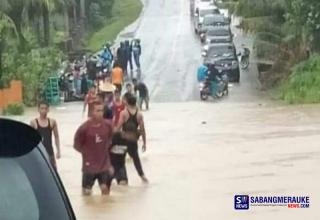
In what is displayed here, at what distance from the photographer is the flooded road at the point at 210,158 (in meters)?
12.9

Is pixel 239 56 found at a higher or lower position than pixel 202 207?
lower

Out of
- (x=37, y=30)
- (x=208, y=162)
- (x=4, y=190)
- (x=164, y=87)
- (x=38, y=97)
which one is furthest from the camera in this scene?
(x=37, y=30)

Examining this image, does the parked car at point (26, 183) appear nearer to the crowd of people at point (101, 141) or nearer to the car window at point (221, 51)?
the crowd of people at point (101, 141)

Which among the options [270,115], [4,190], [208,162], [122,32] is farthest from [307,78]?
[4,190]

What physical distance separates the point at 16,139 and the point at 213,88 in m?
30.1

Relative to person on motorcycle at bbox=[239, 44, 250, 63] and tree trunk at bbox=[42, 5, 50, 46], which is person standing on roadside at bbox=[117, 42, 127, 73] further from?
person on motorcycle at bbox=[239, 44, 250, 63]

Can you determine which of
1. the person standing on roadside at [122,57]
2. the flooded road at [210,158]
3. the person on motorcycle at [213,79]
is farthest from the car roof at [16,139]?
the person standing on roadside at [122,57]

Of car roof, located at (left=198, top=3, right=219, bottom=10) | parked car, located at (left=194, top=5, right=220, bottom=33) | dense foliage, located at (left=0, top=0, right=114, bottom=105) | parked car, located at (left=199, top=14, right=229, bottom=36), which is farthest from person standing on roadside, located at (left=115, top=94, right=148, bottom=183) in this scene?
car roof, located at (left=198, top=3, right=219, bottom=10)

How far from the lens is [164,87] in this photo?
36656 mm

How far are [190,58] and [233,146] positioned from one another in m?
24.3

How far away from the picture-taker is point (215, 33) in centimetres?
4738

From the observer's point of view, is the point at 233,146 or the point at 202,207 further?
the point at 233,146

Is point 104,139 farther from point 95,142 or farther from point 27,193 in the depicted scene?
point 27,193

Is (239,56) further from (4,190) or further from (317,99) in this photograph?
(4,190)
